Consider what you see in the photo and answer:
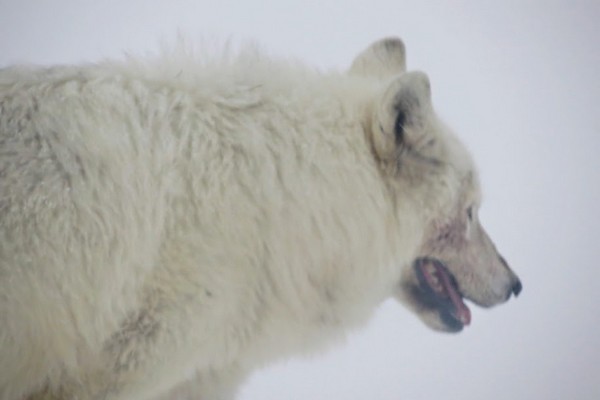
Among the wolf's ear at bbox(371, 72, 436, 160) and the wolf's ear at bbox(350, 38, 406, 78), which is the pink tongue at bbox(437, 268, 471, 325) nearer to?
the wolf's ear at bbox(371, 72, 436, 160)

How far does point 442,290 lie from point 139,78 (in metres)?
1.91

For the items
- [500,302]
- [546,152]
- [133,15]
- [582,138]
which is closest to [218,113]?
[500,302]

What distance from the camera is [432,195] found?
377cm

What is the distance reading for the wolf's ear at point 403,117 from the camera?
347 centimetres

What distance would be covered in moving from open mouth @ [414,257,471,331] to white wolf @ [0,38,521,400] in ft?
0.04

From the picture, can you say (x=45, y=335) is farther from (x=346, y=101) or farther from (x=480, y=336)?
(x=480, y=336)

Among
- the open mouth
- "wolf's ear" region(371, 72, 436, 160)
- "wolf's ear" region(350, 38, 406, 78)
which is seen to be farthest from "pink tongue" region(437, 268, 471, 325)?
"wolf's ear" region(350, 38, 406, 78)

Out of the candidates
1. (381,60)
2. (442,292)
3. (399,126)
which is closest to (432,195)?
(399,126)

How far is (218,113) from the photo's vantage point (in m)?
3.35

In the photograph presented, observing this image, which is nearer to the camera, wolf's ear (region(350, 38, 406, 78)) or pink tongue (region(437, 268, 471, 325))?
pink tongue (region(437, 268, 471, 325))

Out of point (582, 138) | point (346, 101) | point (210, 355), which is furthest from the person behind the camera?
point (582, 138)

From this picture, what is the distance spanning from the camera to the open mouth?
398 cm

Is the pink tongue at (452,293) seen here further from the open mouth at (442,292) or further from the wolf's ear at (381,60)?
the wolf's ear at (381,60)

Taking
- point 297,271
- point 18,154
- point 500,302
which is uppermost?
point 18,154
